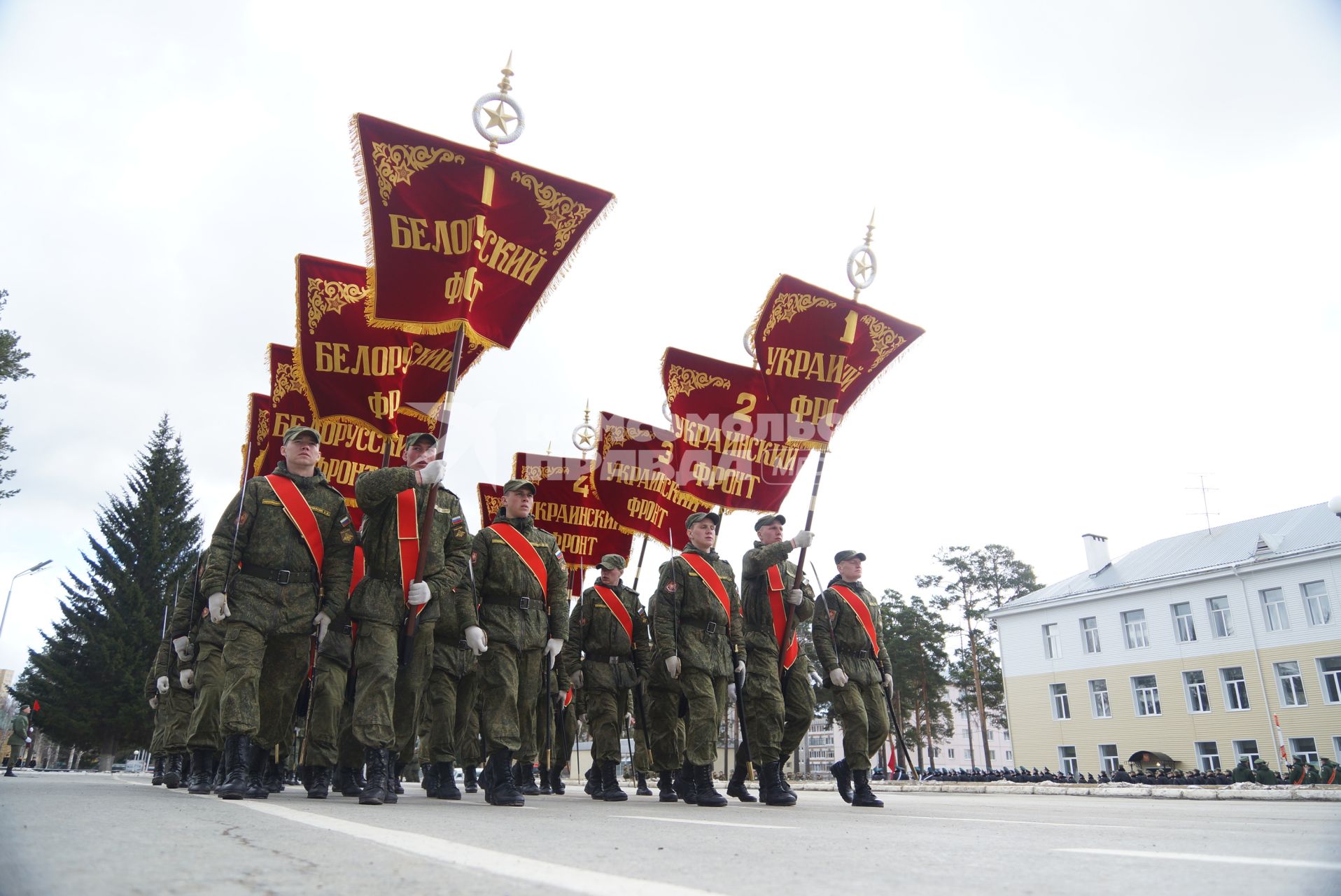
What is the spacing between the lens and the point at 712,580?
287 inches

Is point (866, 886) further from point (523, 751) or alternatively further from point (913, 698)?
point (913, 698)

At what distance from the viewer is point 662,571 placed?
24.0 feet

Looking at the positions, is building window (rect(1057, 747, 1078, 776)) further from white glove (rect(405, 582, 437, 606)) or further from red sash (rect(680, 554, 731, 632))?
white glove (rect(405, 582, 437, 606))

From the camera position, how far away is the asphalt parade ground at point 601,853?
2047mm

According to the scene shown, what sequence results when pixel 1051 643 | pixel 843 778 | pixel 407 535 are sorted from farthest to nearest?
pixel 1051 643, pixel 843 778, pixel 407 535

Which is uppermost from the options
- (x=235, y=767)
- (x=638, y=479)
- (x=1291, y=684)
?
(x=638, y=479)

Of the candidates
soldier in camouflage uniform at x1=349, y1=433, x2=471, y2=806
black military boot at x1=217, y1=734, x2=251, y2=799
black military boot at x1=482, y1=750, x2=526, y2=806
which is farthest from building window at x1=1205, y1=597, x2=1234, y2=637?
black military boot at x1=217, y1=734, x2=251, y2=799

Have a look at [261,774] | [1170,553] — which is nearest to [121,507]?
[261,774]

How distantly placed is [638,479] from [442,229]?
615cm

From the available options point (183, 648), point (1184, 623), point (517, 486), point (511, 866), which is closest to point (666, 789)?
point (517, 486)

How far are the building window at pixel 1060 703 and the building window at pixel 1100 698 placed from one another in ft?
3.68

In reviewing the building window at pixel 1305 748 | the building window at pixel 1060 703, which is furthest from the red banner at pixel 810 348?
the building window at pixel 1060 703

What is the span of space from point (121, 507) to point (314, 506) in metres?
32.7

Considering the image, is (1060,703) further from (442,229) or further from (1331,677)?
(442,229)
